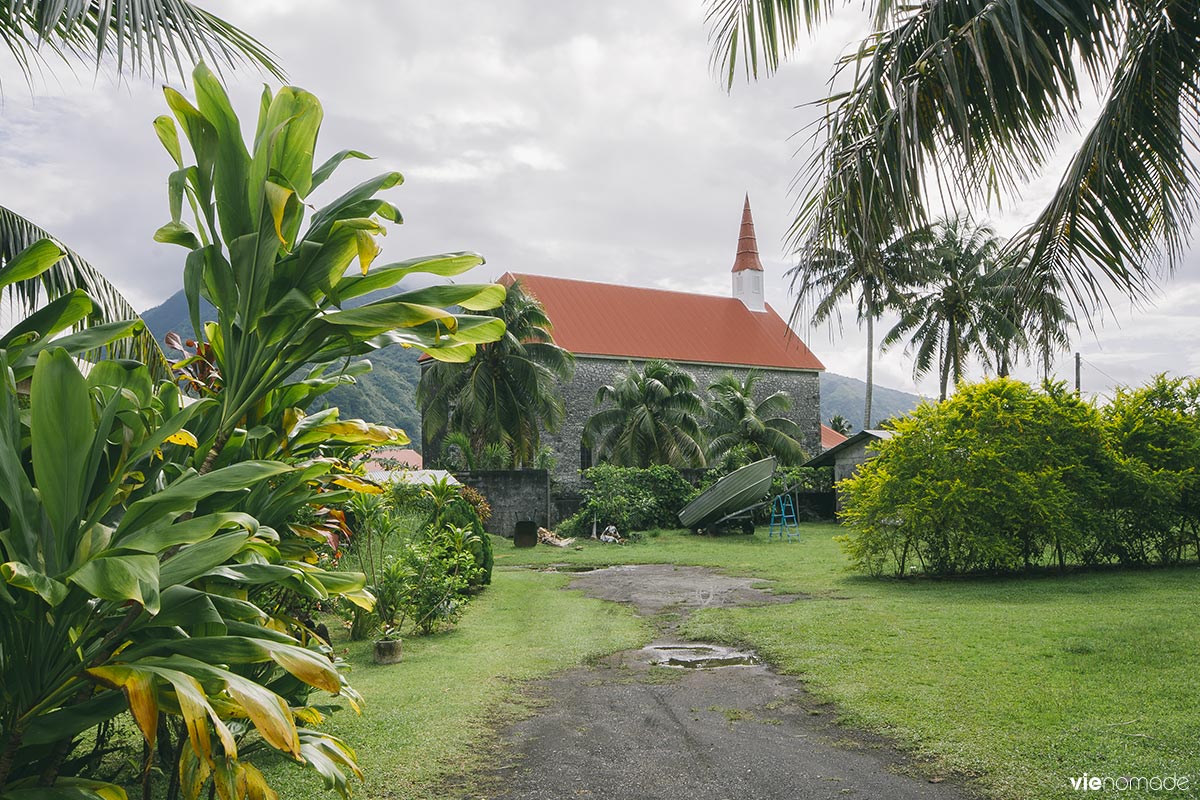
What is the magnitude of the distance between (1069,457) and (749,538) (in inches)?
397

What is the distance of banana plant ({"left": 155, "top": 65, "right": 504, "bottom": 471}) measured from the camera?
221 centimetres

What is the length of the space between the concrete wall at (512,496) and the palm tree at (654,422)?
5.34 meters

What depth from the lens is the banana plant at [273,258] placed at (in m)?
2.21

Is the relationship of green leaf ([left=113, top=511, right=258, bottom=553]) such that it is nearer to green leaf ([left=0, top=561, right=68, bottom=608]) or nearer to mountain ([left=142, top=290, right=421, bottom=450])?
green leaf ([left=0, top=561, right=68, bottom=608])

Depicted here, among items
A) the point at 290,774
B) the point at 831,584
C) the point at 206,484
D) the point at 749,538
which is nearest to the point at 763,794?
the point at 290,774

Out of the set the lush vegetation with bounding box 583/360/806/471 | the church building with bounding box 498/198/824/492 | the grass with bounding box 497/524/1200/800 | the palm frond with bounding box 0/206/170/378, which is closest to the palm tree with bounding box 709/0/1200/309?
the grass with bounding box 497/524/1200/800

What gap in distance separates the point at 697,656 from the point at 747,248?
38.1m

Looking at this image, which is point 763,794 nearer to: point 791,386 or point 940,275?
point 940,275

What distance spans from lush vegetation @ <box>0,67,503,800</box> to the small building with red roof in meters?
28.5

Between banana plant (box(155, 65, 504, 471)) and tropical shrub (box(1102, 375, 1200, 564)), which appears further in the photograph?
tropical shrub (box(1102, 375, 1200, 564))

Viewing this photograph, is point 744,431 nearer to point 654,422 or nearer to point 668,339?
point 654,422

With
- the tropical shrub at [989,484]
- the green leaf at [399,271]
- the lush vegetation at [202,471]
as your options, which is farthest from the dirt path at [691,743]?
the tropical shrub at [989,484]

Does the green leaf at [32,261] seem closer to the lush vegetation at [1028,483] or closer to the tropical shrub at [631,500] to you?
the lush vegetation at [1028,483]

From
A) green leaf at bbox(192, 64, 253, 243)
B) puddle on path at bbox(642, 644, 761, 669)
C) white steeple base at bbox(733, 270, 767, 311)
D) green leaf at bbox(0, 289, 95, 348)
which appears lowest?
puddle on path at bbox(642, 644, 761, 669)
